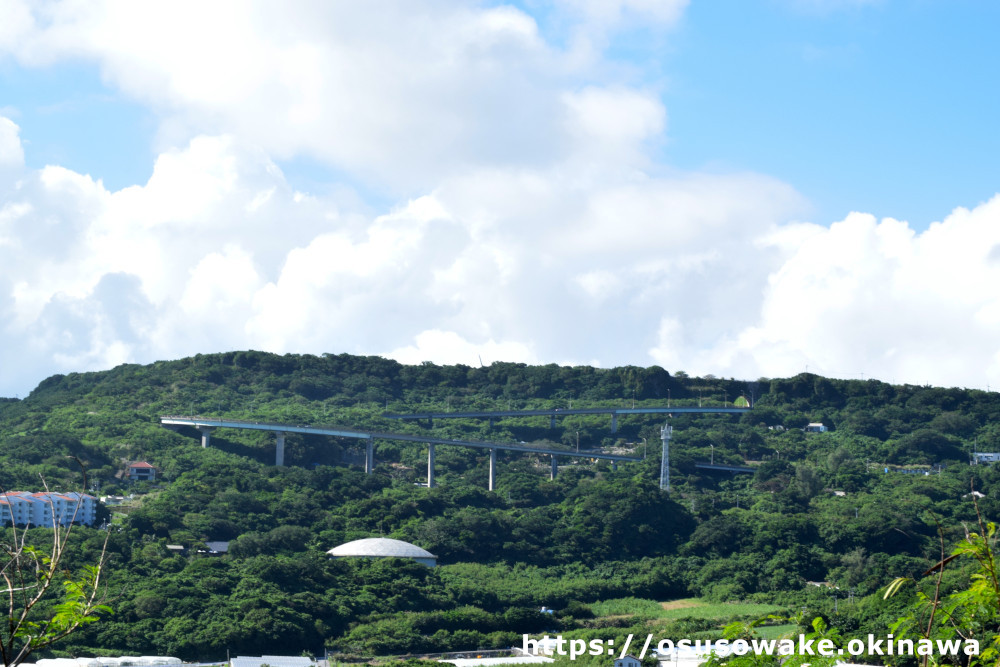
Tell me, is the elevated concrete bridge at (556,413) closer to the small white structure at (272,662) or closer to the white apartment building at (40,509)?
the white apartment building at (40,509)

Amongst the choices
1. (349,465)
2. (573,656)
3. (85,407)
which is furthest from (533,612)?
(85,407)

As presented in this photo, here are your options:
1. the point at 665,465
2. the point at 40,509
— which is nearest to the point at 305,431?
the point at 40,509

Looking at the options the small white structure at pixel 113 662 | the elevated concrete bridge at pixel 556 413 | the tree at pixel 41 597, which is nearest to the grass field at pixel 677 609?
the small white structure at pixel 113 662

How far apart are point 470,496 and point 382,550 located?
17.9 meters

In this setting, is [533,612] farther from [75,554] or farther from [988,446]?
[988,446]

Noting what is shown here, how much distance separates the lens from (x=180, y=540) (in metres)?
66.4

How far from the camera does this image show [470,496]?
8419 centimetres

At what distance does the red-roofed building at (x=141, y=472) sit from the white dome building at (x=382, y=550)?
2207 cm

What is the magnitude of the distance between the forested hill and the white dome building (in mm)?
1663

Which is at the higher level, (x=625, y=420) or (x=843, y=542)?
(x=625, y=420)

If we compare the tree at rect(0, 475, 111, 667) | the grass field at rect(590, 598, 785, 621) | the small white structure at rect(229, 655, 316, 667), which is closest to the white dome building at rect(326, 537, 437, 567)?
the grass field at rect(590, 598, 785, 621)

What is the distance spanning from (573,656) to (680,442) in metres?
67.0

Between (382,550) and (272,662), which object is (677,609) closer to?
(382,550)

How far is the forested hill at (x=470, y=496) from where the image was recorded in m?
55.6
